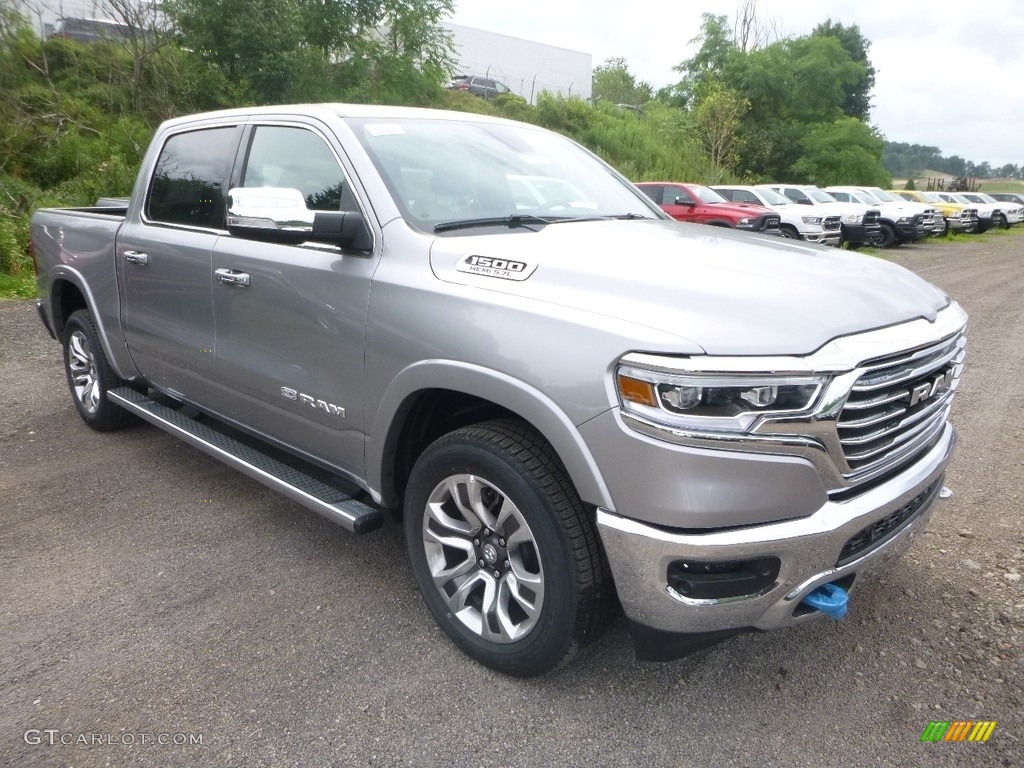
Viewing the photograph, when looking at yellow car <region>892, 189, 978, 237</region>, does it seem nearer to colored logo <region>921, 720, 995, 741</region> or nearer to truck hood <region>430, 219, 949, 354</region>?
truck hood <region>430, 219, 949, 354</region>

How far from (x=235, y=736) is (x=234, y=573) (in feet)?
3.61

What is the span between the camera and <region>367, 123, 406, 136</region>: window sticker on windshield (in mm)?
3334

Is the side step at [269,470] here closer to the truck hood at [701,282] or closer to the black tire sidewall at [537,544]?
the black tire sidewall at [537,544]

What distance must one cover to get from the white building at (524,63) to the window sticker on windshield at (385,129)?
40773mm

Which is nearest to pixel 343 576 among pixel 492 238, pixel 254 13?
pixel 492 238

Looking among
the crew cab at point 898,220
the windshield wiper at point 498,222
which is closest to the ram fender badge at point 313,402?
the windshield wiper at point 498,222

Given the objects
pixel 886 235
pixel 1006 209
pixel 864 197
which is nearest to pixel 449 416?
pixel 886 235

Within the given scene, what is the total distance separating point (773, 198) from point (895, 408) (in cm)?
1889

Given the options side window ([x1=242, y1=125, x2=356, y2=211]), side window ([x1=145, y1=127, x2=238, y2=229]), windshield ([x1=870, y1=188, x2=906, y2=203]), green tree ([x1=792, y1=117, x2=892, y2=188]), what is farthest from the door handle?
green tree ([x1=792, y1=117, x2=892, y2=188])

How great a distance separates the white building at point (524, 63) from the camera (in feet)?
149

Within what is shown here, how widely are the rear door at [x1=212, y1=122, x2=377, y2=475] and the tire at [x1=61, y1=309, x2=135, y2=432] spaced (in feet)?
5.53

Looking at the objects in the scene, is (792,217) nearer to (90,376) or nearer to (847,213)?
(847,213)

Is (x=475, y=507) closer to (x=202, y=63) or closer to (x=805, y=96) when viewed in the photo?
(x=202, y=63)

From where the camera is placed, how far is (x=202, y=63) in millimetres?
17016
